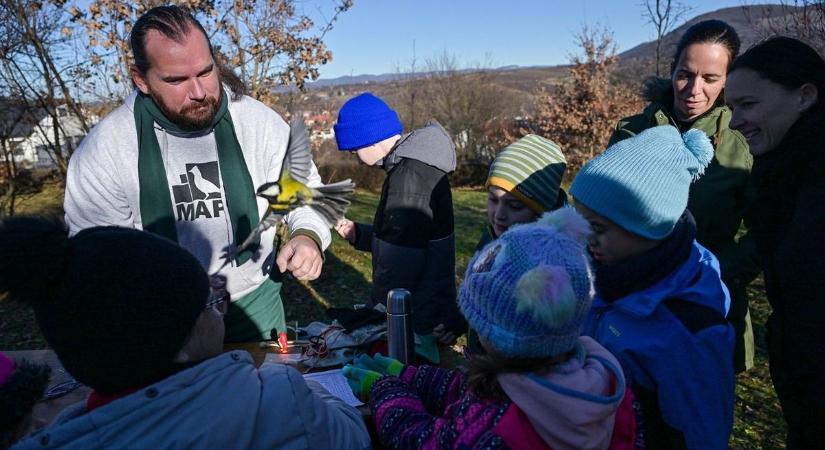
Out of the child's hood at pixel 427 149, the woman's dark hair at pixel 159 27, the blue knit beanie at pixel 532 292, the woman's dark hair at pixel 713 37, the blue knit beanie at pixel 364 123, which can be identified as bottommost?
the blue knit beanie at pixel 532 292

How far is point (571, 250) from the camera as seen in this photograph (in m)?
1.25

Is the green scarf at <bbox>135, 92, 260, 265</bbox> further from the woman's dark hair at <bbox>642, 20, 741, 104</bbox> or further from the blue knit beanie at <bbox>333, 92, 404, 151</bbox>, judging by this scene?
the woman's dark hair at <bbox>642, 20, 741, 104</bbox>

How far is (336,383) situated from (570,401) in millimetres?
1057

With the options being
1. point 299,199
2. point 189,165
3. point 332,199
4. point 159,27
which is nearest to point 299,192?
point 299,199

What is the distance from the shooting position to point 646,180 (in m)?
1.70

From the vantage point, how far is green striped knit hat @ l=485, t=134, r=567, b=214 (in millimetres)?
2340

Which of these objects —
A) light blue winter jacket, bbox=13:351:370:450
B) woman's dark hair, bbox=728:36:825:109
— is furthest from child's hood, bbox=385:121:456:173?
light blue winter jacket, bbox=13:351:370:450

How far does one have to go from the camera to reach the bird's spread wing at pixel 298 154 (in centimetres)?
181

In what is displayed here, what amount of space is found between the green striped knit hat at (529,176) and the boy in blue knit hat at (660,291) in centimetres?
47

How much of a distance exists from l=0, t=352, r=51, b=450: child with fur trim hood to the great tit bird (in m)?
0.73

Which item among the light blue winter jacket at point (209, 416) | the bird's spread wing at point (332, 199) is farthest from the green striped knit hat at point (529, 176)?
the light blue winter jacket at point (209, 416)

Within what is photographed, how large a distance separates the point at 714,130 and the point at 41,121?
30.4 feet

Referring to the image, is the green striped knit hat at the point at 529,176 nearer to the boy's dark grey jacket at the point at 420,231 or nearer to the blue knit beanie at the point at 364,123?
the boy's dark grey jacket at the point at 420,231

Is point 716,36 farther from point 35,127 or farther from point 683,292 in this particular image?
point 35,127
